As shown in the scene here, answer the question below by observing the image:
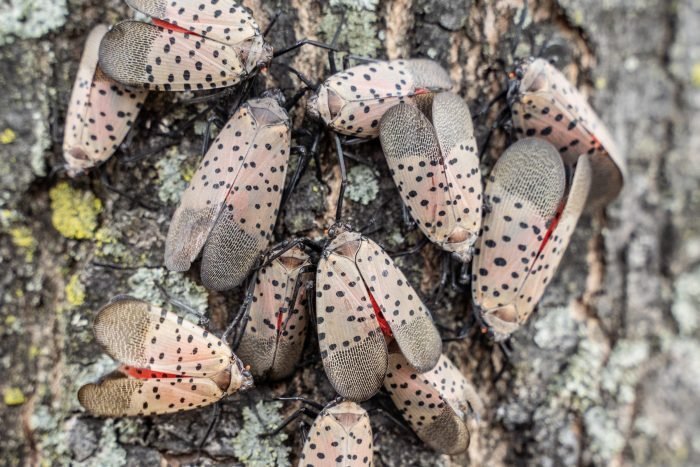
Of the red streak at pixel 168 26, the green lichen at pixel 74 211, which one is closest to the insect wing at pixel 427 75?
the red streak at pixel 168 26

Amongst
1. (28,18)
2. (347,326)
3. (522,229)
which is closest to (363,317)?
(347,326)

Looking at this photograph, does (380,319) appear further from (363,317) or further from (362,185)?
(362,185)

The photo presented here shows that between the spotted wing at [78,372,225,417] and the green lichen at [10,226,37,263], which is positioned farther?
the green lichen at [10,226,37,263]

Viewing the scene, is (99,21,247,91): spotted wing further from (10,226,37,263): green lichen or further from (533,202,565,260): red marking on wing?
(533,202,565,260): red marking on wing

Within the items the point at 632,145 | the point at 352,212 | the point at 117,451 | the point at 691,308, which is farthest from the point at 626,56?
the point at 117,451

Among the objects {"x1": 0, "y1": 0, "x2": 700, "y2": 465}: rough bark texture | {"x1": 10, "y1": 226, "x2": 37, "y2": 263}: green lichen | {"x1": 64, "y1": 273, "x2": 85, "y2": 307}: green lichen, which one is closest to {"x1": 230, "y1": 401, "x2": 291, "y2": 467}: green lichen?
{"x1": 0, "y1": 0, "x2": 700, "y2": 465}: rough bark texture
